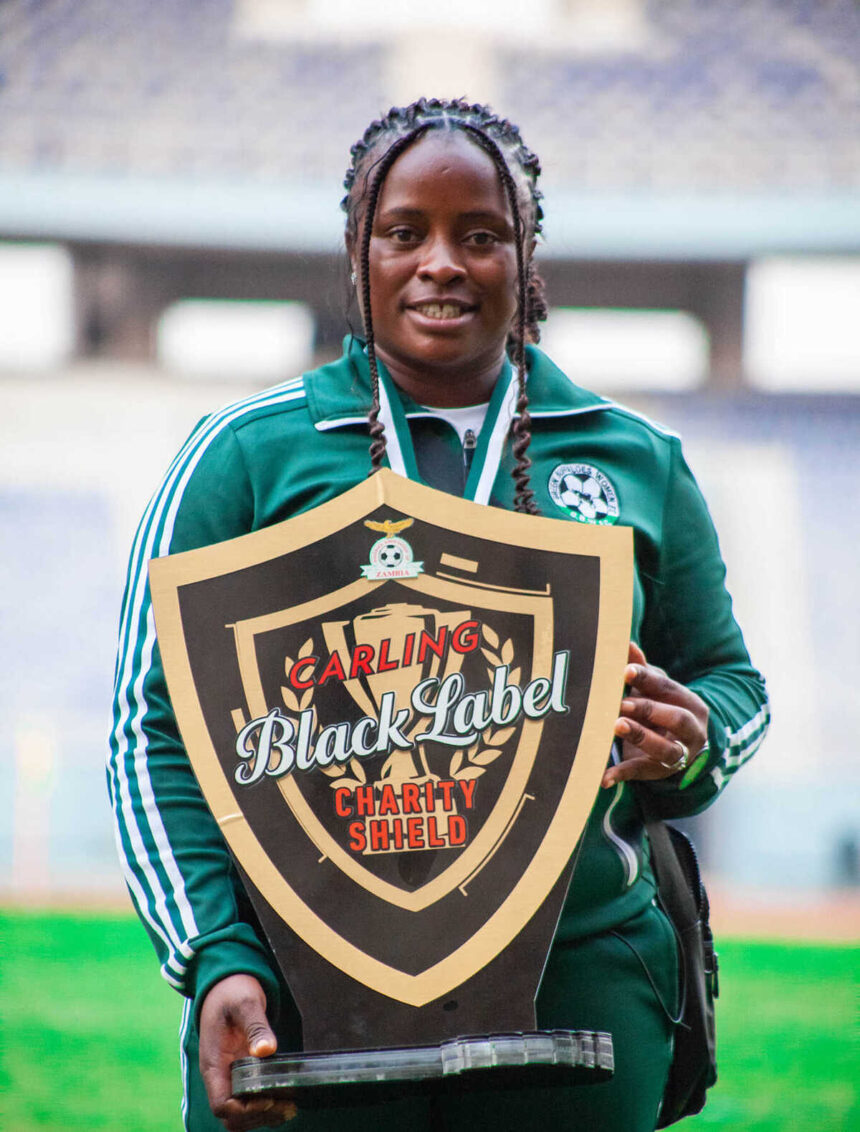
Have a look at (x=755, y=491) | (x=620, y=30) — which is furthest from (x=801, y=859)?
(x=620, y=30)

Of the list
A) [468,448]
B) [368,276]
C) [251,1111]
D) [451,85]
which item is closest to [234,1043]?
[251,1111]

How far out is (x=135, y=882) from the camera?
1.01 metres

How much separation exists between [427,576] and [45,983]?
5087mm

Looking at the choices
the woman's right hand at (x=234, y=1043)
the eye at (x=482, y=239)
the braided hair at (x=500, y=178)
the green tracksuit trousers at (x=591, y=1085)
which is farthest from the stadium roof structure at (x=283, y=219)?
the woman's right hand at (x=234, y=1043)

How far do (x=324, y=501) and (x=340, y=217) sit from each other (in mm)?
10124

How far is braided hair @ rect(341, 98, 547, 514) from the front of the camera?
1107mm

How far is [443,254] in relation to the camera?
3.57 ft

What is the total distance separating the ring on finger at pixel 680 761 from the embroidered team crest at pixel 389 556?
0.22 meters

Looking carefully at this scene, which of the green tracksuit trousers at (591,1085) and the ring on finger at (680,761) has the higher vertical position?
the ring on finger at (680,761)

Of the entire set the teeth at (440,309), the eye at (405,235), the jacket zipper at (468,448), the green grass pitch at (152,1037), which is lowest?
the green grass pitch at (152,1037)

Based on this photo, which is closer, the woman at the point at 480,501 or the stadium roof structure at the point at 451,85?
the woman at the point at 480,501

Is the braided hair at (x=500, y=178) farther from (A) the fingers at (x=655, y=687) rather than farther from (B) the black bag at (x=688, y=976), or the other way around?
(B) the black bag at (x=688, y=976)

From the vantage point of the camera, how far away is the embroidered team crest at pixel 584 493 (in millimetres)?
1117

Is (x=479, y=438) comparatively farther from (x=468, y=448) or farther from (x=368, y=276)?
(x=368, y=276)
